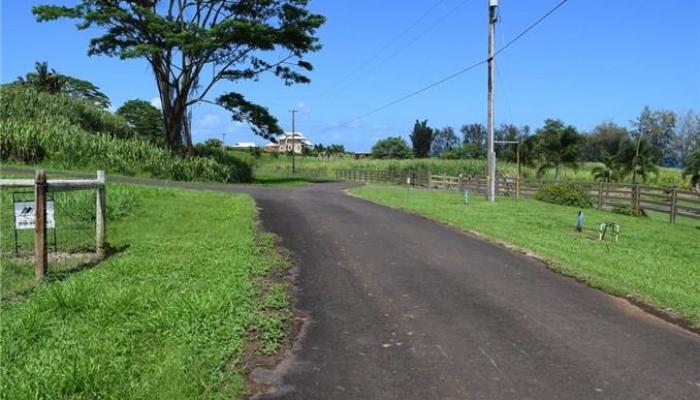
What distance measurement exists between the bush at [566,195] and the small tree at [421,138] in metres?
121

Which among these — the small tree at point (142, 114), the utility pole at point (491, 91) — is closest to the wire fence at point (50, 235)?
the utility pole at point (491, 91)

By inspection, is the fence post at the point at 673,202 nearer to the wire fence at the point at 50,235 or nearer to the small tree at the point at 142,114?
the wire fence at the point at 50,235

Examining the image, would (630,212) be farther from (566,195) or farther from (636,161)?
(636,161)

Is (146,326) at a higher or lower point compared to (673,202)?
lower

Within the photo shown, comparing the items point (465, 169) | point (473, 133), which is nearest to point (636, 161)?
point (465, 169)

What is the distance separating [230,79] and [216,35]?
18.2ft

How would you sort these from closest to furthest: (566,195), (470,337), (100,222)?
(470,337)
(100,222)
(566,195)

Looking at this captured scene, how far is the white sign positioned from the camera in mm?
9445

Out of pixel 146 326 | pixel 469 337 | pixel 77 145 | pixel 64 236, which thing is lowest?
pixel 469 337

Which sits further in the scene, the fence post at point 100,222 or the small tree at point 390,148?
the small tree at point 390,148

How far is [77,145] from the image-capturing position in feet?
115

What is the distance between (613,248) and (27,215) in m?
11.0

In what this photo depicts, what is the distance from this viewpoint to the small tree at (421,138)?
151 metres

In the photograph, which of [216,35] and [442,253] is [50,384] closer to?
[442,253]
